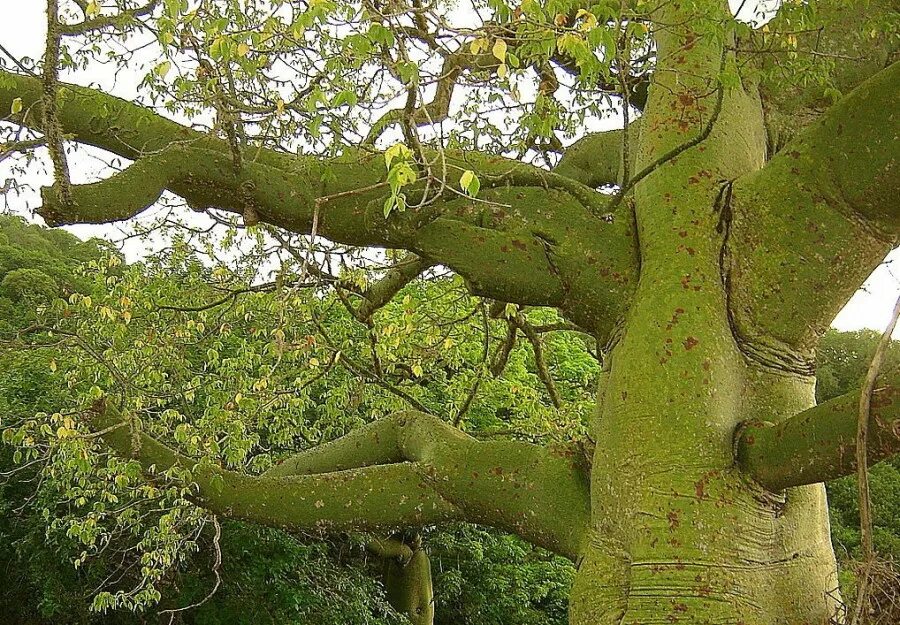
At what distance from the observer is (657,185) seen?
3.91 metres

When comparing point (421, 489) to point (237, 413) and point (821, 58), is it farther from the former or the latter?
point (821, 58)

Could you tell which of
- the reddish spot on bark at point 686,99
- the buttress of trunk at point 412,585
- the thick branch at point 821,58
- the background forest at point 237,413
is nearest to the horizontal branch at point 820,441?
the background forest at point 237,413

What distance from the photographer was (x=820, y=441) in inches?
109

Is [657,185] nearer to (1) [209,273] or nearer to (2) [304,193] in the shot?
(2) [304,193]

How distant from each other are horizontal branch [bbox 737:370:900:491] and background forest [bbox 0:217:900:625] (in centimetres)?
78

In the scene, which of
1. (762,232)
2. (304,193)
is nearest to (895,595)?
(762,232)

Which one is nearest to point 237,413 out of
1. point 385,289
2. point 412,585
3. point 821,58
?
point 385,289

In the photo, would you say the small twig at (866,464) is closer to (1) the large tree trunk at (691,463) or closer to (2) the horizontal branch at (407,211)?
(1) the large tree trunk at (691,463)

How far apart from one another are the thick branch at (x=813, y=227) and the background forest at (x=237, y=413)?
40.5 inches

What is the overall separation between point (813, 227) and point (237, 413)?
3279mm

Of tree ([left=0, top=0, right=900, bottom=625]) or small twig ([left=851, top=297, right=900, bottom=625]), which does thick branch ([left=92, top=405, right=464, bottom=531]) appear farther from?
small twig ([left=851, top=297, right=900, bottom=625])

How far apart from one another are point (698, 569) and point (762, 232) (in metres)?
1.48

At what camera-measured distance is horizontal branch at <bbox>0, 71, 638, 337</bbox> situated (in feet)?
12.2

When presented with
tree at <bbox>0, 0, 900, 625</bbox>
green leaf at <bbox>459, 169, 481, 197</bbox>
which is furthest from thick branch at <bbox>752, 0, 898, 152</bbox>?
green leaf at <bbox>459, 169, 481, 197</bbox>
